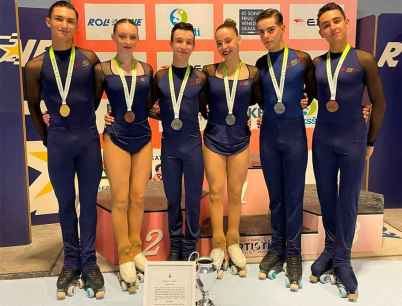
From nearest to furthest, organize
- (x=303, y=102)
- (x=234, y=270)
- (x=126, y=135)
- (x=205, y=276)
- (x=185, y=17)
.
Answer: (x=205, y=276) < (x=126, y=135) < (x=303, y=102) < (x=234, y=270) < (x=185, y=17)

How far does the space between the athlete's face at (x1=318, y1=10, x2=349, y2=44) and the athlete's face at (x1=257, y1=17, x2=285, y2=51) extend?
294 mm

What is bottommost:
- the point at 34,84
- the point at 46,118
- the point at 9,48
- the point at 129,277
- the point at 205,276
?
the point at 129,277

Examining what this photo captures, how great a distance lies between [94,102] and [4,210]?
5.65 feet

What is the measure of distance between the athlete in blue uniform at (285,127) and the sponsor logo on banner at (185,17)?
170 cm

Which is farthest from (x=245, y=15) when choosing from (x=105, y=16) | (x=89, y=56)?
(x=89, y=56)

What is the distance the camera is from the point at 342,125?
300 centimetres

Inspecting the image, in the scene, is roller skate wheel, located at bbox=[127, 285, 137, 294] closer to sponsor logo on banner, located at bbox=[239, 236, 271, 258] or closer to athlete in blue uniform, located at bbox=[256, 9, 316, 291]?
sponsor logo on banner, located at bbox=[239, 236, 271, 258]

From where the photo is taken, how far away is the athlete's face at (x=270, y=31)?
3031 mm

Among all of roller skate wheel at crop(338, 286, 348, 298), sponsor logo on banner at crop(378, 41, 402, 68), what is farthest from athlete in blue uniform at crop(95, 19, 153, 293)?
sponsor logo on banner at crop(378, 41, 402, 68)

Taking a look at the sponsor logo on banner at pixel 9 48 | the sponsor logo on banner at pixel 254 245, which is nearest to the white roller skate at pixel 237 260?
the sponsor logo on banner at pixel 254 245

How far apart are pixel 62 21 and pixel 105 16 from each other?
1.93m

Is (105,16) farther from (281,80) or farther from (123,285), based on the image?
A: (123,285)

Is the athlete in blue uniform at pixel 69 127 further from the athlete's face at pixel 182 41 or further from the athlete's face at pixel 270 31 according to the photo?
the athlete's face at pixel 270 31

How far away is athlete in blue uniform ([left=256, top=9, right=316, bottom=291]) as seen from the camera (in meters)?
3.09
